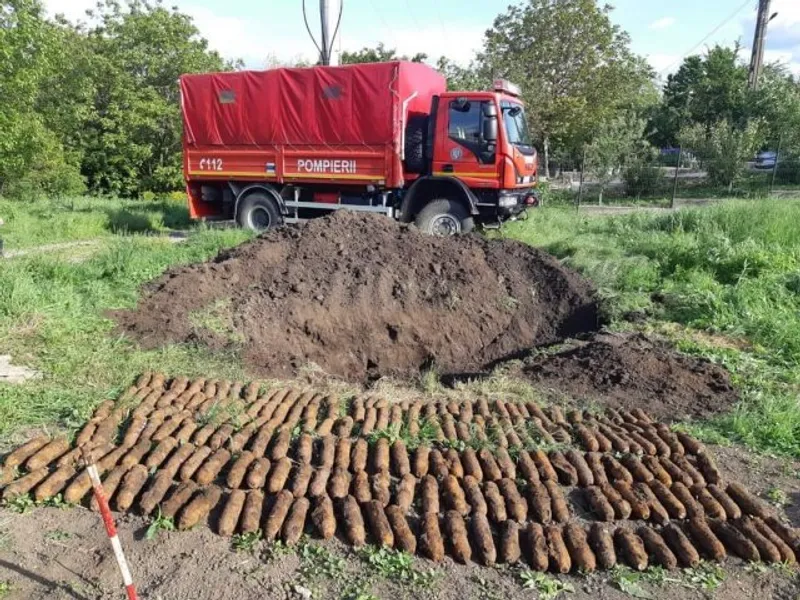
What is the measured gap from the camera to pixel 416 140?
434 inches

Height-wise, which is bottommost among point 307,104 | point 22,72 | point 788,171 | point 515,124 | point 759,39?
point 788,171

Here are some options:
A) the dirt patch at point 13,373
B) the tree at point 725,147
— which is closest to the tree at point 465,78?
the tree at point 725,147

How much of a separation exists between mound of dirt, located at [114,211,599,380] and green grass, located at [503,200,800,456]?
88cm

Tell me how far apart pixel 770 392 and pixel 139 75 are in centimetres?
2229

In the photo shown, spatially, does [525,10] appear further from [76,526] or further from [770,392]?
[76,526]

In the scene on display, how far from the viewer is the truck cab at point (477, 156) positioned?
10492 millimetres

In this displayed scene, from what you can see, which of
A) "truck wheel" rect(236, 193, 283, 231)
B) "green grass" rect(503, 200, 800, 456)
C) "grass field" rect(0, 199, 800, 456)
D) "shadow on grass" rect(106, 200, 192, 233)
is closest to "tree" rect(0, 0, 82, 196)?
"shadow on grass" rect(106, 200, 192, 233)

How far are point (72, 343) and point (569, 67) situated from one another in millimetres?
19034

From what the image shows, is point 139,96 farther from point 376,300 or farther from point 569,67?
point 376,300

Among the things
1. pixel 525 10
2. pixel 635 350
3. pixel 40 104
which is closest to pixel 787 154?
pixel 525 10

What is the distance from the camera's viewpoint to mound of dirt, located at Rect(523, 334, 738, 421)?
17.2ft

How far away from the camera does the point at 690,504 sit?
3678mm

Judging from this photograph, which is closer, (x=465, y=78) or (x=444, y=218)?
(x=444, y=218)

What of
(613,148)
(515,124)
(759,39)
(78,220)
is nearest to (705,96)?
(759,39)
